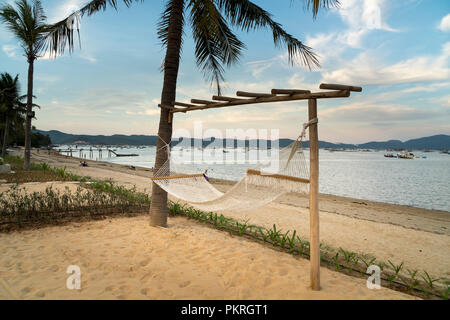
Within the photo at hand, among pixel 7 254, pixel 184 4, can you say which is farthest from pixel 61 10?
pixel 7 254

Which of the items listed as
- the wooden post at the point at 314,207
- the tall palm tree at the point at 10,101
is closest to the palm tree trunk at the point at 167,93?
the wooden post at the point at 314,207

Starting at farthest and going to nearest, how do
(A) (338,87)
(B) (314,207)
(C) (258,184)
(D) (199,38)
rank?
(D) (199,38) → (C) (258,184) → (B) (314,207) → (A) (338,87)

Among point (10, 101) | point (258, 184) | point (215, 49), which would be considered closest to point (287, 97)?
point (258, 184)

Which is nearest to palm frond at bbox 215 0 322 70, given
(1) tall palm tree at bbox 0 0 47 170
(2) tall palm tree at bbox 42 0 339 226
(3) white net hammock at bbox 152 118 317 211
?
(2) tall palm tree at bbox 42 0 339 226

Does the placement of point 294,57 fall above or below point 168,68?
above

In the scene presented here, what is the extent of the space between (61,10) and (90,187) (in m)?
3.68

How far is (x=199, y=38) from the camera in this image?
418 centimetres

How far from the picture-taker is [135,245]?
2.76 m

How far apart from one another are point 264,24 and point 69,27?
9.77ft

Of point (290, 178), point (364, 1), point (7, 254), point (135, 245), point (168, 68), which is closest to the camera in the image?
point (290, 178)

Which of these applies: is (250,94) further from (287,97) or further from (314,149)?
(314,149)

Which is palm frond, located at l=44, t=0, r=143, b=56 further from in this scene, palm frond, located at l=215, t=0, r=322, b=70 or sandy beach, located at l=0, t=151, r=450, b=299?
sandy beach, located at l=0, t=151, r=450, b=299
